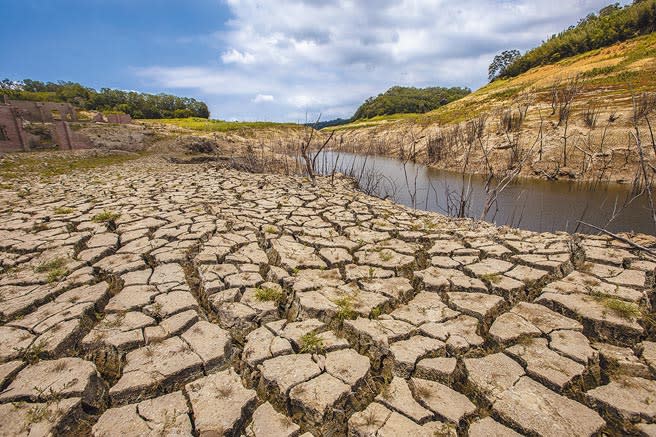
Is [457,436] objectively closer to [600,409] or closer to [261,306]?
[600,409]

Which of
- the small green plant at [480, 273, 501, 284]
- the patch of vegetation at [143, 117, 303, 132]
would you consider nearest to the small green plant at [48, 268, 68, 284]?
the small green plant at [480, 273, 501, 284]

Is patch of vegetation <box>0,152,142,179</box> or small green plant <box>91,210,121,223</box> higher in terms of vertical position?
patch of vegetation <box>0,152,142,179</box>

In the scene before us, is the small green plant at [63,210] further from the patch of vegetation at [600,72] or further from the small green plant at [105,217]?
the patch of vegetation at [600,72]

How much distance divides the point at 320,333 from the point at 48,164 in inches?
450

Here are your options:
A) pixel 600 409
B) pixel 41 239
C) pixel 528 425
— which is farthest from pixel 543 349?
pixel 41 239

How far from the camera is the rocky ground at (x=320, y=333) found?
1.50m

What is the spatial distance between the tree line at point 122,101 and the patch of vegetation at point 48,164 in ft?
106

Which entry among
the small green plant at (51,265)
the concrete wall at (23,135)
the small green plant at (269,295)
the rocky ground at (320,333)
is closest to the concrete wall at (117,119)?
the concrete wall at (23,135)

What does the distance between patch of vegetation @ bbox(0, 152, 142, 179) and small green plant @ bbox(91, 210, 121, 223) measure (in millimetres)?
5272

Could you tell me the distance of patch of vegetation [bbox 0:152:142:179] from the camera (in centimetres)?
811

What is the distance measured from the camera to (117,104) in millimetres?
40938

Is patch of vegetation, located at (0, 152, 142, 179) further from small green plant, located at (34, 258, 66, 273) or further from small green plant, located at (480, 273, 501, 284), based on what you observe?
small green plant, located at (480, 273, 501, 284)

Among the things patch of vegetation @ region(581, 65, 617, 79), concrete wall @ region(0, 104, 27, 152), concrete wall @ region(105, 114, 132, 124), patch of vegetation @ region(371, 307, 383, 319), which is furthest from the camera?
concrete wall @ region(105, 114, 132, 124)

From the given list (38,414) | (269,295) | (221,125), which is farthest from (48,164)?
(221,125)
